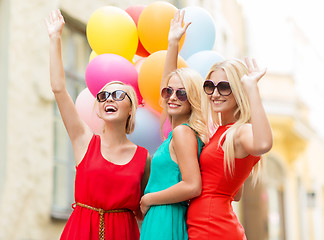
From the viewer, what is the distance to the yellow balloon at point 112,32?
14.3ft

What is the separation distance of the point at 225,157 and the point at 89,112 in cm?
160

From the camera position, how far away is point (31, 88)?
6.47 m

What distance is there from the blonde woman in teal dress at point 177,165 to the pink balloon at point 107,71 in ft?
2.16

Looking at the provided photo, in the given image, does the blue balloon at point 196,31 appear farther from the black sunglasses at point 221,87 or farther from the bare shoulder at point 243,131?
the bare shoulder at point 243,131

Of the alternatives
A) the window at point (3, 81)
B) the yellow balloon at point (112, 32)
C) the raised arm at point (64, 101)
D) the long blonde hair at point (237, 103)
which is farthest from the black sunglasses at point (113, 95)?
the window at point (3, 81)

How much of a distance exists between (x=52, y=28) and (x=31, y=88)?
295 centimetres

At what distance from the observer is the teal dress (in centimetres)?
317

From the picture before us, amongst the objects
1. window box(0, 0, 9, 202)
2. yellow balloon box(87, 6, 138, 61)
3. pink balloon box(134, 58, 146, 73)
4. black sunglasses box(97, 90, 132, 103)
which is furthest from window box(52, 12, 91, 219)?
black sunglasses box(97, 90, 132, 103)

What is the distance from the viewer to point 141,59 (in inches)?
188

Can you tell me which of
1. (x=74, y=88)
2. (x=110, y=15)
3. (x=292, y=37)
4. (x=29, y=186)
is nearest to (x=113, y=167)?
(x=110, y=15)

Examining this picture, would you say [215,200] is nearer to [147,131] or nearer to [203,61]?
[147,131]

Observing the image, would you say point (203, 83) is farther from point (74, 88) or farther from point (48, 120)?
point (74, 88)

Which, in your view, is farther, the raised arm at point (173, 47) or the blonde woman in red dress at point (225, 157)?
the raised arm at point (173, 47)

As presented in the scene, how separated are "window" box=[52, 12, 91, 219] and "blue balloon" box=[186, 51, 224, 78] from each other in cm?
308
